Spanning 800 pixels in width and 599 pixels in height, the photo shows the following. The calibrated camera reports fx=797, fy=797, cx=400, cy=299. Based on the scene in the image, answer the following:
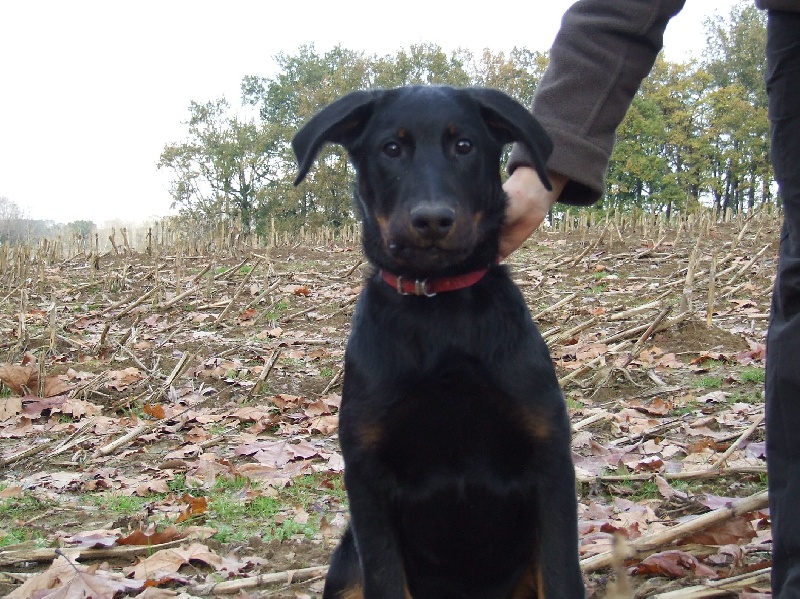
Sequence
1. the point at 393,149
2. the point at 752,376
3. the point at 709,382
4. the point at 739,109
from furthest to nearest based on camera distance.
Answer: the point at 739,109 → the point at 709,382 → the point at 752,376 → the point at 393,149

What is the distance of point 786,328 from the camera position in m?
2.22

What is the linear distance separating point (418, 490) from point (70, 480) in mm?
3071

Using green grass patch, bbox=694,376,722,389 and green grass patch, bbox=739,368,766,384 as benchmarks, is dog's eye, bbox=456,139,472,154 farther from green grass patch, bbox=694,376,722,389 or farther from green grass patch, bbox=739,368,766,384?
green grass patch, bbox=739,368,766,384

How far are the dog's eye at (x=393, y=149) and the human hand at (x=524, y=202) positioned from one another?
0.42 metres

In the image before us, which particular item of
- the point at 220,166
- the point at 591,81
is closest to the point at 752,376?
the point at 591,81

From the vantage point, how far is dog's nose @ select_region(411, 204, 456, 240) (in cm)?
260

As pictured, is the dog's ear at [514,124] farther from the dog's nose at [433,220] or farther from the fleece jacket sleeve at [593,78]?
the dog's nose at [433,220]

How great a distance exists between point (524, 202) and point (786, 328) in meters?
1.02

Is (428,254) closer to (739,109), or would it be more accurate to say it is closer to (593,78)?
(593,78)

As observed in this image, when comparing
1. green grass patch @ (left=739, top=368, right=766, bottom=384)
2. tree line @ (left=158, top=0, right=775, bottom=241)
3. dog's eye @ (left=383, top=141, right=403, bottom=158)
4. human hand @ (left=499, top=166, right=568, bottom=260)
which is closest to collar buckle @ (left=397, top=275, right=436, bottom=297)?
human hand @ (left=499, top=166, right=568, bottom=260)

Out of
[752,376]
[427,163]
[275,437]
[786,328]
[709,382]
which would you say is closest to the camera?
[786,328]

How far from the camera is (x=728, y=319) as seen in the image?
815cm

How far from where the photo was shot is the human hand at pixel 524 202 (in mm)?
2785

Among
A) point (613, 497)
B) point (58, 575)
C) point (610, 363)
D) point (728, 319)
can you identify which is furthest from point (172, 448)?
point (728, 319)
